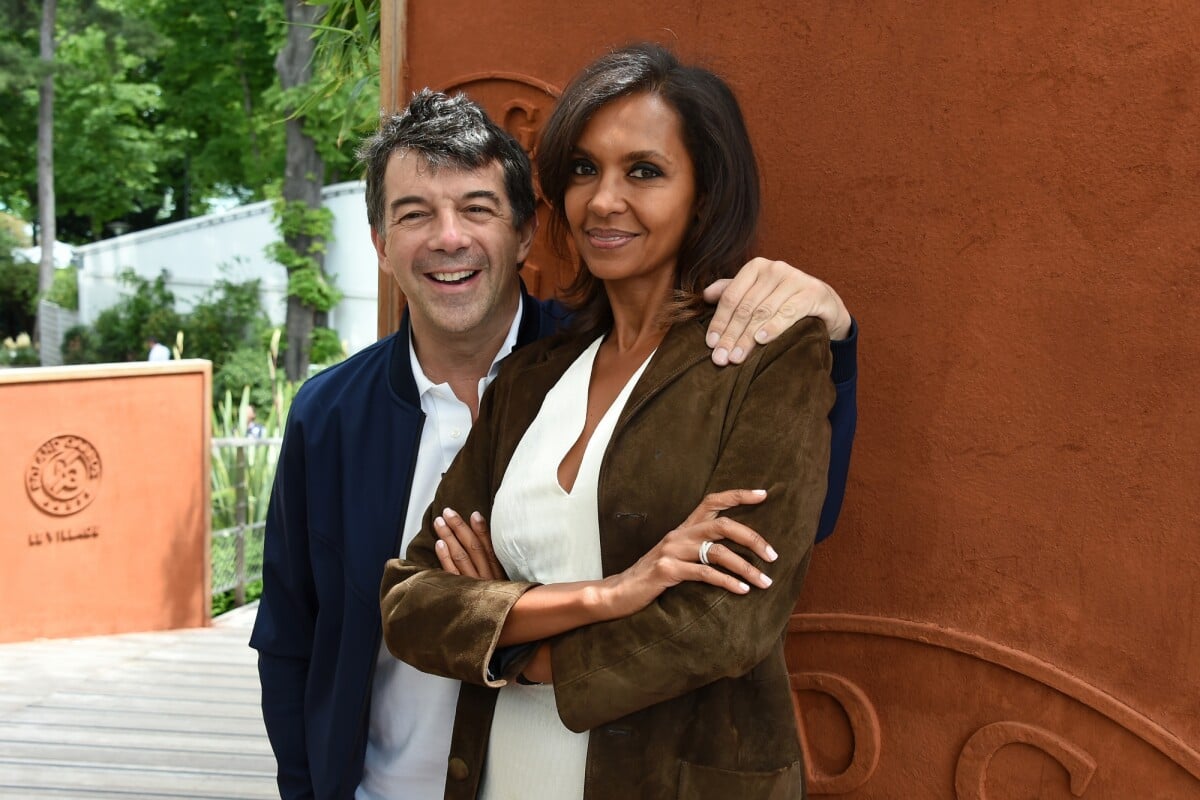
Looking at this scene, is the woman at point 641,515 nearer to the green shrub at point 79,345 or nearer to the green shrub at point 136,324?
the green shrub at point 136,324

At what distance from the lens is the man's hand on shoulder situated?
5.27ft

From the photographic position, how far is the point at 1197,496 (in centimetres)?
183

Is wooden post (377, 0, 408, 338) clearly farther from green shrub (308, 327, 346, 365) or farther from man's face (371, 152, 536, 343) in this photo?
green shrub (308, 327, 346, 365)

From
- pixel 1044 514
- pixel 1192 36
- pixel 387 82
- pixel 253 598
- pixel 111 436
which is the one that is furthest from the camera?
pixel 253 598

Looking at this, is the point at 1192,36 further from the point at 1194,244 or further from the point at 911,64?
the point at 911,64

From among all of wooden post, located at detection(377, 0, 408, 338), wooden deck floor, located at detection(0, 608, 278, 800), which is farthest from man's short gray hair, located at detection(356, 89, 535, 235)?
wooden deck floor, located at detection(0, 608, 278, 800)

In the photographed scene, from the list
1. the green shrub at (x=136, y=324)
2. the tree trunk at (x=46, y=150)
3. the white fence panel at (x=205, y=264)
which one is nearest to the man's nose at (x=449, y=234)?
the white fence panel at (x=205, y=264)

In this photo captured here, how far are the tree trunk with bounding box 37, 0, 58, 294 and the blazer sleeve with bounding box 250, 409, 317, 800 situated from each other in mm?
21248

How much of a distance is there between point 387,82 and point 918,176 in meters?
1.38

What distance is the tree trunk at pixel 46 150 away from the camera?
20875mm

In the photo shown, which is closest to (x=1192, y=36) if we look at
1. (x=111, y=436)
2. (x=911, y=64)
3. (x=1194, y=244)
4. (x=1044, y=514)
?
(x=1194, y=244)

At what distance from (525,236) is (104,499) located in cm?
654

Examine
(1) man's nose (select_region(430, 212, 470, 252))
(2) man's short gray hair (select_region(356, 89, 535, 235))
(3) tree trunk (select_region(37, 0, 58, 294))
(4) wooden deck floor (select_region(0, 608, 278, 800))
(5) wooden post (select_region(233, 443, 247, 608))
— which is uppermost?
(3) tree trunk (select_region(37, 0, 58, 294))

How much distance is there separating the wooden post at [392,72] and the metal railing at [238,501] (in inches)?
231
